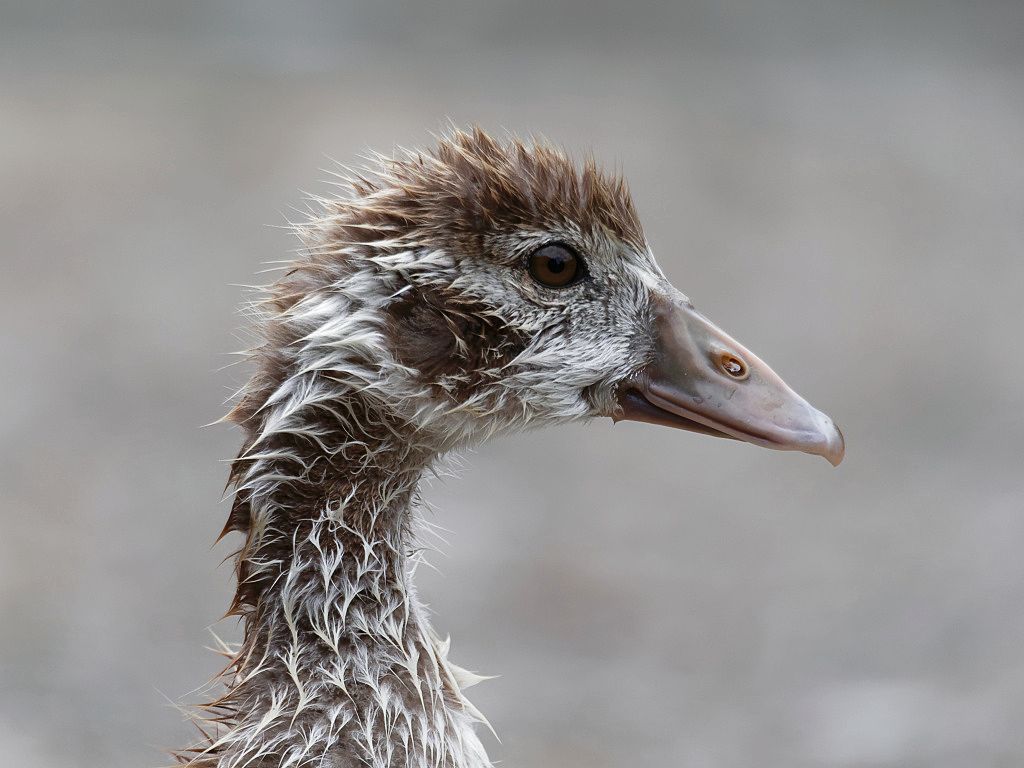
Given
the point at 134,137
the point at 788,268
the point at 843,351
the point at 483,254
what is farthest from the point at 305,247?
the point at 134,137

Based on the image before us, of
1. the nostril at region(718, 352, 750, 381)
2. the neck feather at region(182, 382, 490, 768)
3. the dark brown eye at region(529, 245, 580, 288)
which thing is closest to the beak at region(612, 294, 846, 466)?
the nostril at region(718, 352, 750, 381)

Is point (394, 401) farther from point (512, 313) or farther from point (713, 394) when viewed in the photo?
point (713, 394)

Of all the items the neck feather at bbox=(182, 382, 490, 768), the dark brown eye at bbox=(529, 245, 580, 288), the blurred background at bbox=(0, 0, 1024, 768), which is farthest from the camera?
the blurred background at bbox=(0, 0, 1024, 768)

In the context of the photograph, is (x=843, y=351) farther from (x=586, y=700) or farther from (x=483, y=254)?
→ (x=483, y=254)

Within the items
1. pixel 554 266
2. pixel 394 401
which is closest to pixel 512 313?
pixel 554 266

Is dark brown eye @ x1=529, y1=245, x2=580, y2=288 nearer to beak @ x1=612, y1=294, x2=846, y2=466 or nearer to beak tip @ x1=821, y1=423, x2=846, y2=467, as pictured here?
beak @ x1=612, y1=294, x2=846, y2=466

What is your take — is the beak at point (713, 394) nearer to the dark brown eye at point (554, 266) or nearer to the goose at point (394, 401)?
the goose at point (394, 401)

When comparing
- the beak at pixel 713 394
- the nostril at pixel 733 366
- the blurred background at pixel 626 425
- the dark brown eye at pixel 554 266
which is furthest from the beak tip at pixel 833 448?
the blurred background at pixel 626 425
